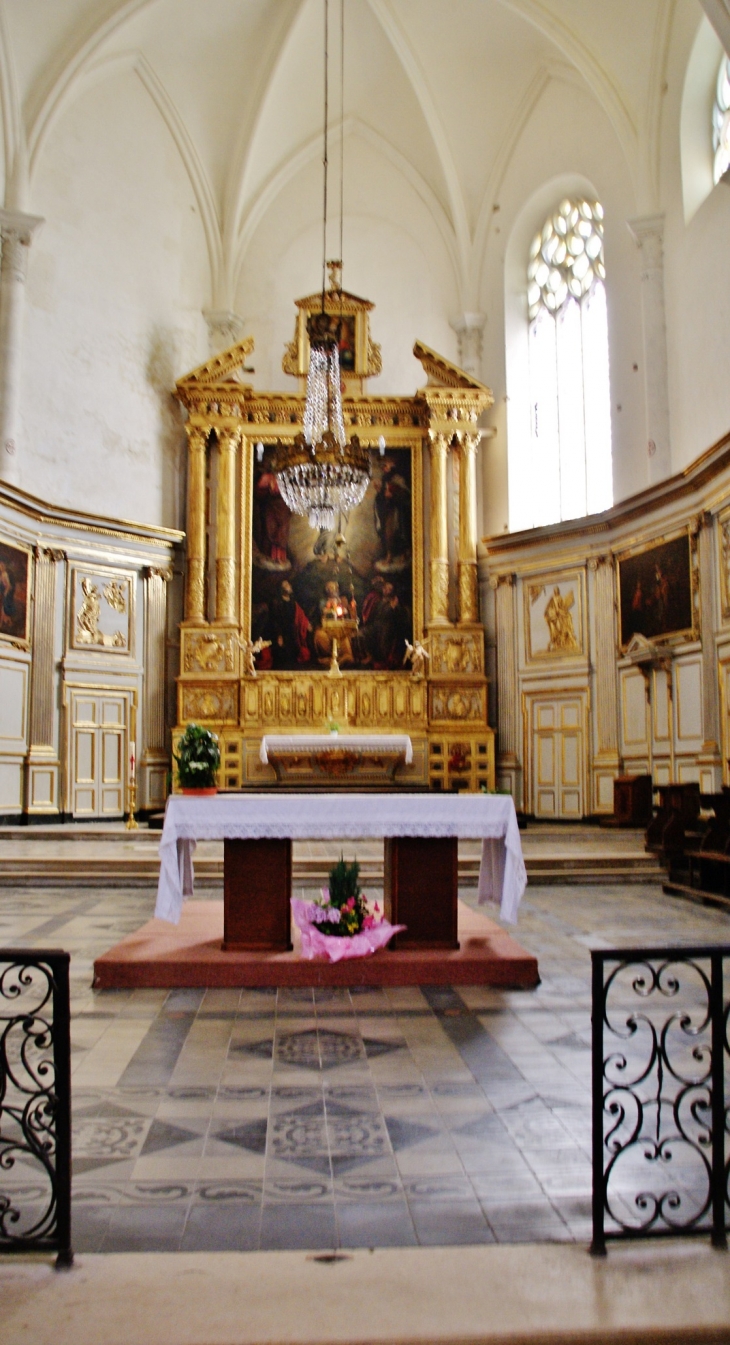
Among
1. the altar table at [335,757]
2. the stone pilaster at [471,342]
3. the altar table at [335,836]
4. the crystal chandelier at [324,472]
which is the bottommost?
the altar table at [335,836]

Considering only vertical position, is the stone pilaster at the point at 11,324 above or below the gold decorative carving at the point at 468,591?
above

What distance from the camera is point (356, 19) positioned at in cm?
1745

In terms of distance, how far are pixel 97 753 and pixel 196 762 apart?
9580mm

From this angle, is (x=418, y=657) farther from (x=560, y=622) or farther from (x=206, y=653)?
(x=206, y=653)

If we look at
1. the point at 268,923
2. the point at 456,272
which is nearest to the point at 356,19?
the point at 456,272

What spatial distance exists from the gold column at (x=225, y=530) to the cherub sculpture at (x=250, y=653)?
52cm

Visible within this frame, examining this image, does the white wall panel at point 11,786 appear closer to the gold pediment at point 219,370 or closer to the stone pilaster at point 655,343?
the gold pediment at point 219,370

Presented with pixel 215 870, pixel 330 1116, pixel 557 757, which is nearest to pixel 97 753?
pixel 215 870

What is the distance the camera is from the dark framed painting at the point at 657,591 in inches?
541

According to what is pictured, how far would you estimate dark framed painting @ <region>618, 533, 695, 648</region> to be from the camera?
13.7m

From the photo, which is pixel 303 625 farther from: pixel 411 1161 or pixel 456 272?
pixel 411 1161

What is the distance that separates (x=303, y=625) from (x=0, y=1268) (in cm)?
1532

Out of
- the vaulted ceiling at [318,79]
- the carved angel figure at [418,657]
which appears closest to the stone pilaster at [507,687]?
the carved angel figure at [418,657]

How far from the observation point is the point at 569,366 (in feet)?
59.4
